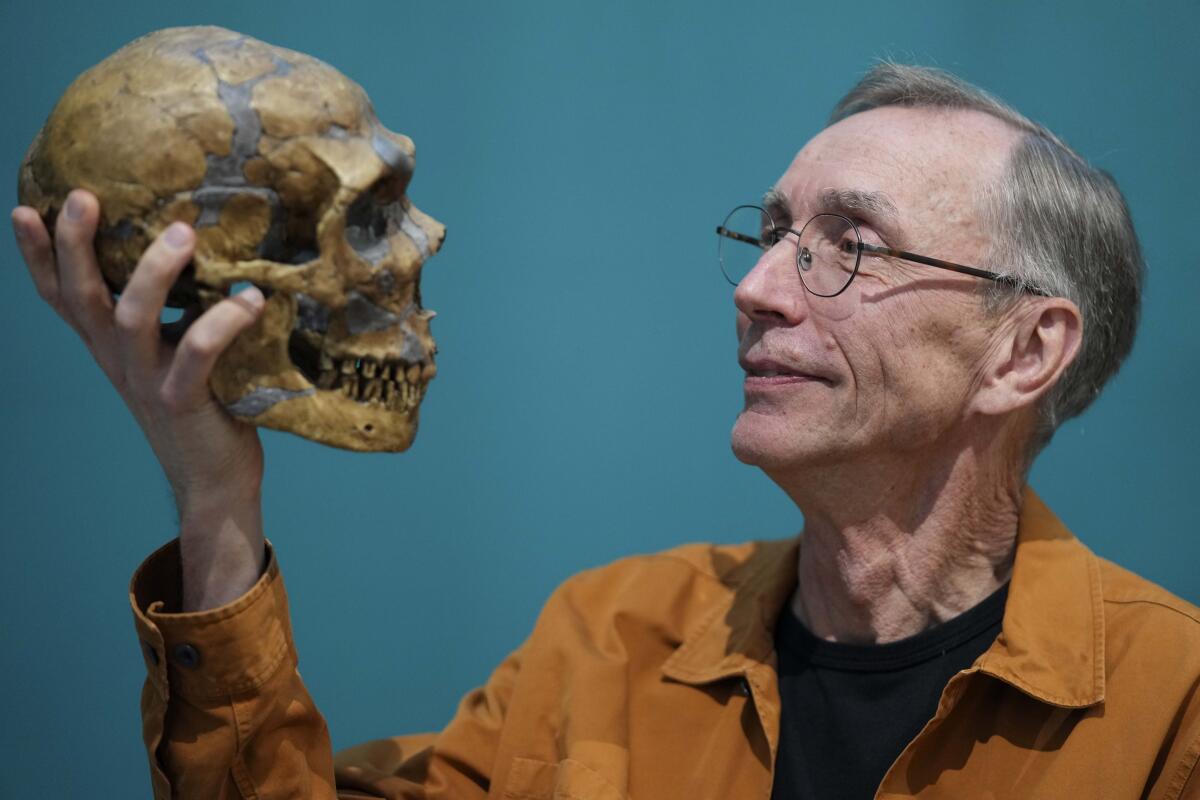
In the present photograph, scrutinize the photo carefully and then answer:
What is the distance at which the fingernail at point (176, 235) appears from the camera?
1156mm

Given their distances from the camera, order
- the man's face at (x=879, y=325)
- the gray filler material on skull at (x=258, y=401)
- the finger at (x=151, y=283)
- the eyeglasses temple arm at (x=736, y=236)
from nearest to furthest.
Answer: the finger at (x=151, y=283) → the gray filler material on skull at (x=258, y=401) → the man's face at (x=879, y=325) → the eyeglasses temple arm at (x=736, y=236)

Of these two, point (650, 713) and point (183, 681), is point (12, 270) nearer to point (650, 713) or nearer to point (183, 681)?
point (183, 681)

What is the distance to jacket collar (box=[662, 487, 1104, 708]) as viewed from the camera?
1.44 m

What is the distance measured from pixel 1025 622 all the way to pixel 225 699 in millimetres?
939

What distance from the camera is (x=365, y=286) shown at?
1277 millimetres

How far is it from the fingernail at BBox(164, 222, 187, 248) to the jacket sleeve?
1.27 feet

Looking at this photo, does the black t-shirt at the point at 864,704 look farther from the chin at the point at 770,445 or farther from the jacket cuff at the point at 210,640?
the jacket cuff at the point at 210,640

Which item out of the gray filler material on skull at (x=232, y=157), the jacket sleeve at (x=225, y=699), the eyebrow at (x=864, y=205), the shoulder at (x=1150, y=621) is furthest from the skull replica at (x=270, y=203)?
the shoulder at (x=1150, y=621)

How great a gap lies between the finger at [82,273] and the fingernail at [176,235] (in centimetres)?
8

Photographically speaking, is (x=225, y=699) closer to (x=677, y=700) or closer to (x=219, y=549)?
(x=219, y=549)

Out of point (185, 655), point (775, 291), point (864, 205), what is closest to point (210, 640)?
point (185, 655)

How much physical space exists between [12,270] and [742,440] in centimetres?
122

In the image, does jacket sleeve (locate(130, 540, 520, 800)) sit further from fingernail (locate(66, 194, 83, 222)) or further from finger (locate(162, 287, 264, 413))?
fingernail (locate(66, 194, 83, 222))

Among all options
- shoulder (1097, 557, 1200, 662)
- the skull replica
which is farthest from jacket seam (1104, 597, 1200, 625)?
the skull replica
